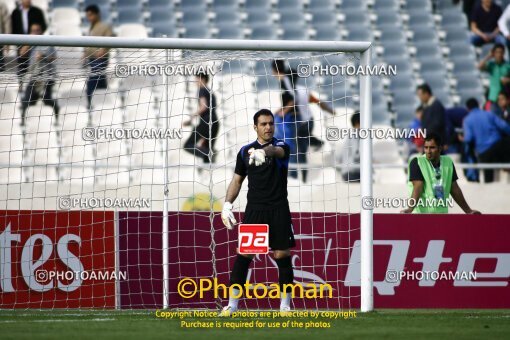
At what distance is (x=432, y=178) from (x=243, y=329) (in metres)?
3.48

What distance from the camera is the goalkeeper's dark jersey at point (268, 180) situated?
382 inches


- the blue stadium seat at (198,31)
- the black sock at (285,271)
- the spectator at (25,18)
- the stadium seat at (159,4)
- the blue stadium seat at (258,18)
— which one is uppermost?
the stadium seat at (159,4)

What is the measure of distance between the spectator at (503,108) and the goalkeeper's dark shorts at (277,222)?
767cm

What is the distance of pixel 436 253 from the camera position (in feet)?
37.0

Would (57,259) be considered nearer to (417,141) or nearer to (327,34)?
(417,141)

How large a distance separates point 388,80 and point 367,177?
9.38 meters

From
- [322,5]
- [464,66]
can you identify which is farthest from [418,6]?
[322,5]

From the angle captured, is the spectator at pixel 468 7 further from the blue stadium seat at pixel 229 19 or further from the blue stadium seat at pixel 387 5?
the blue stadium seat at pixel 229 19

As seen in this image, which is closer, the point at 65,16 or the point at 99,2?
the point at 65,16

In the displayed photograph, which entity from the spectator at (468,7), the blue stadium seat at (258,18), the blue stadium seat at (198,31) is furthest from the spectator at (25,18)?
the spectator at (468,7)

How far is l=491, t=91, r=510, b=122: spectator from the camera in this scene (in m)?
16.5

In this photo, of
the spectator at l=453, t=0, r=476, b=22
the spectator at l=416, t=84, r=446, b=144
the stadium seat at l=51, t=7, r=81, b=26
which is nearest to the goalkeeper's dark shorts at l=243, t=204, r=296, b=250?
the spectator at l=416, t=84, r=446, b=144

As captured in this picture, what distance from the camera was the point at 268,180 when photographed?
9.70m

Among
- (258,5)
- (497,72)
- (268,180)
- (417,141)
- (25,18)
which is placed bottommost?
A: (268,180)
